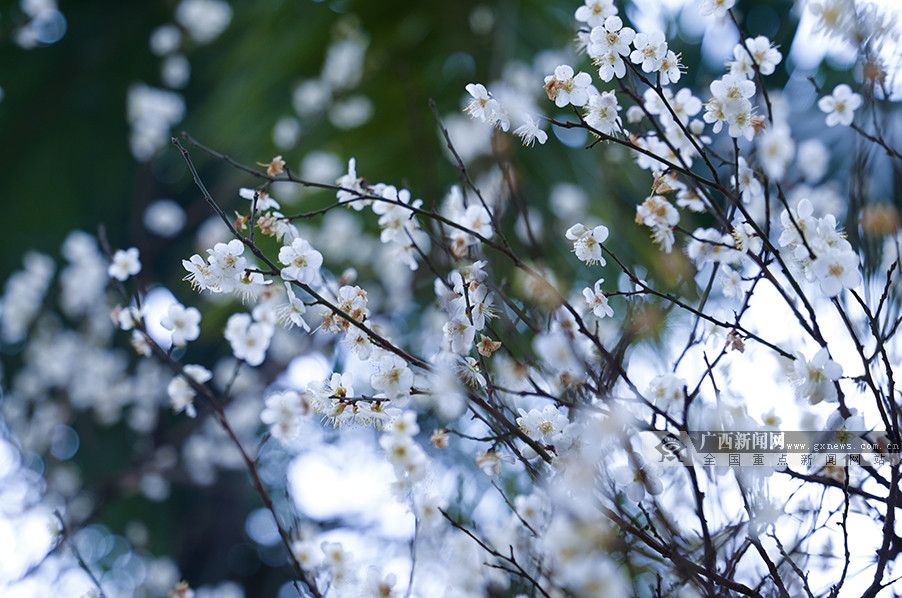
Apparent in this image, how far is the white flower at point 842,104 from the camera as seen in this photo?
0.87 m

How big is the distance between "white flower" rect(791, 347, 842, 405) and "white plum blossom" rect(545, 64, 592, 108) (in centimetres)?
33

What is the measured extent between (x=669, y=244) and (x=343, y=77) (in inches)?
89.9

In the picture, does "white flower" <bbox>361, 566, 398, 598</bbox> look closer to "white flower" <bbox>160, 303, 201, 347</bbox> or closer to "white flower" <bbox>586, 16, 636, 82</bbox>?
"white flower" <bbox>160, 303, 201, 347</bbox>

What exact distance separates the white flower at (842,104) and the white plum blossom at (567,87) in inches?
14.6

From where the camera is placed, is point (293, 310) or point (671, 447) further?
point (293, 310)

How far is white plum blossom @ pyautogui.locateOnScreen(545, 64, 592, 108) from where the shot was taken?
0.71 metres

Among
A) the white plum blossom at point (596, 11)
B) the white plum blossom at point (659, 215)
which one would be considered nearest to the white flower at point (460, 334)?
the white plum blossom at point (659, 215)

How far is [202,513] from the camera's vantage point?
3.48 m

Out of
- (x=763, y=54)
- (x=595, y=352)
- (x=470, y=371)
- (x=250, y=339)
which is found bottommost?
(x=250, y=339)

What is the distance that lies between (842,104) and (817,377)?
1.48ft

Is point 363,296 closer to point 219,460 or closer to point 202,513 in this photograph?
point 219,460

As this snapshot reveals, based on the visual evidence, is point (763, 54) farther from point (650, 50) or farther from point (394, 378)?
point (394, 378)

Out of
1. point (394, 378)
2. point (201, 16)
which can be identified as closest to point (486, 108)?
point (394, 378)

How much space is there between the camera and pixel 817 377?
23.7 inches
